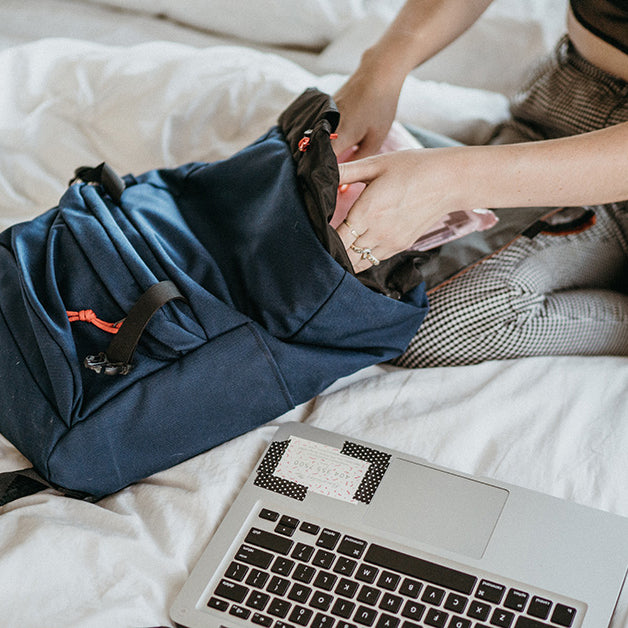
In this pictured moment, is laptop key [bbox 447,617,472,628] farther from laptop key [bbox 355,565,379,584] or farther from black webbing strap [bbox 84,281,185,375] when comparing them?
black webbing strap [bbox 84,281,185,375]

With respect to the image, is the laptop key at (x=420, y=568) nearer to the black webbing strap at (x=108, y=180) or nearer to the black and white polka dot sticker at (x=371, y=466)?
the black and white polka dot sticker at (x=371, y=466)

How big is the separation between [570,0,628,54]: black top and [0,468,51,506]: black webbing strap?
→ 86cm

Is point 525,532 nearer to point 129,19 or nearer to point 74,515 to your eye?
point 74,515

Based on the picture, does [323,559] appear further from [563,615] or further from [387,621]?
[563,615]

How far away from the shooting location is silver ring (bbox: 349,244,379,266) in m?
0.77

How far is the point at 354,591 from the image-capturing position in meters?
0.64

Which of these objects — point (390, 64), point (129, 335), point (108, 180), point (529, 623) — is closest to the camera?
point (529, 623)

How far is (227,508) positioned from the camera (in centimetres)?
73

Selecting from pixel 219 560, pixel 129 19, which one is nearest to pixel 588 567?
pixel 219 560

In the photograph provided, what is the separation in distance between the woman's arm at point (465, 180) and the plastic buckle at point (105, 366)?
0.84 feet

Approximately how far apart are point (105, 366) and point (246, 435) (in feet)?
0.56

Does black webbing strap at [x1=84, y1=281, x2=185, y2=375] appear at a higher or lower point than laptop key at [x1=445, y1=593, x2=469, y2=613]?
higher

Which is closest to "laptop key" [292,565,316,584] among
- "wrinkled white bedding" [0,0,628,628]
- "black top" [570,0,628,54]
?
"wrinkled white bedding" [0,0,628,628]

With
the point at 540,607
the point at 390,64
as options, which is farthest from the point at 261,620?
the point at 390,64
